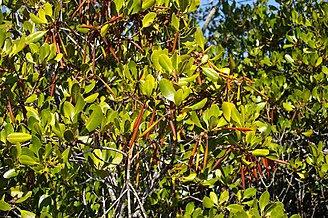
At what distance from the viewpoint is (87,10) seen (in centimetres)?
238

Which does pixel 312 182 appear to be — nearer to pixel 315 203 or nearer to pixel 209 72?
pixel 315 203

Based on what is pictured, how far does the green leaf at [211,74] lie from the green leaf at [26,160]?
693 mm

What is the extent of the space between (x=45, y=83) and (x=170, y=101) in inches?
31.1

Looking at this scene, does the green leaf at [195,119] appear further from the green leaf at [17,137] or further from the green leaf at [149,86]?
the green leaf at [17,137]

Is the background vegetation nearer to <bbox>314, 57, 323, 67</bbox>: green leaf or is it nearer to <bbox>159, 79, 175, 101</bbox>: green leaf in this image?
<bbox>159, 79, 175, 101</bbox>: green leaf

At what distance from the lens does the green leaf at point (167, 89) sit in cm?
163

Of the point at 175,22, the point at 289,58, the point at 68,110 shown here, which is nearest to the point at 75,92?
the point at 68,110

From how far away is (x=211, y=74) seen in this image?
1.80m

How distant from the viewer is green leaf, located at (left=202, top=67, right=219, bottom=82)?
1797 millimetres

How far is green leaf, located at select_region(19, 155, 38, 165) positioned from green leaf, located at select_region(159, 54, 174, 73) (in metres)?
0.55

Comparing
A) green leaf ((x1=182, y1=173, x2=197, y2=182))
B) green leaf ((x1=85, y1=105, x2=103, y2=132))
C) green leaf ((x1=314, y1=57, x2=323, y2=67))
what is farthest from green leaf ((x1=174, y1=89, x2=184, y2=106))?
green leaf ((x1=314, y1=57, x2=323, y2=67))

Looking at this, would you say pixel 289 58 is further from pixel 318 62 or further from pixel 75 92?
pixel 75 92

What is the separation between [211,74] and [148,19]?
1.40 ft

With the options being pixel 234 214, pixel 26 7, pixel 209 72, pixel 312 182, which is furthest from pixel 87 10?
pixel 312 182
